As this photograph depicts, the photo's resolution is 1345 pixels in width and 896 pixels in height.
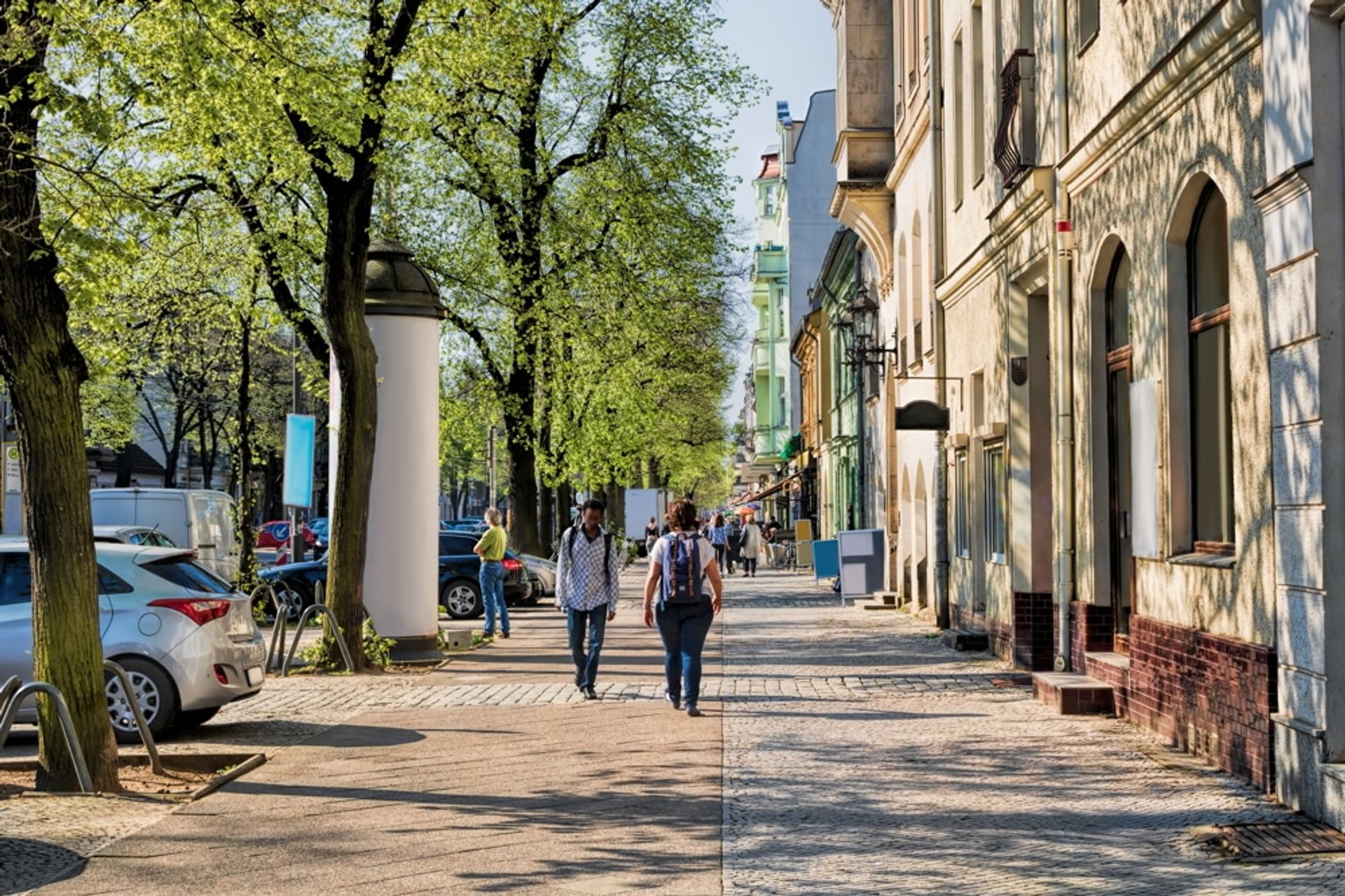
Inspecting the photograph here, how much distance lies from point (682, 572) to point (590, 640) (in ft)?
4.53

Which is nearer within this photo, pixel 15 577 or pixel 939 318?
pixel 15 577

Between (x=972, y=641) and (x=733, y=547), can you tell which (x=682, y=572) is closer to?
(x=972, y=641)

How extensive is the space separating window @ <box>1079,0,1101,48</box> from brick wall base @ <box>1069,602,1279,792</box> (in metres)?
5.04

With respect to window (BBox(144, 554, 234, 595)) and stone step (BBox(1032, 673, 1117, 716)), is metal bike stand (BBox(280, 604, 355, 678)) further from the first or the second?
stone step (BBox(1032, 673, 1117, 716))

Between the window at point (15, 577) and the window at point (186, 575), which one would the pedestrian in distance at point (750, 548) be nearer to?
the window at point (186, 575)

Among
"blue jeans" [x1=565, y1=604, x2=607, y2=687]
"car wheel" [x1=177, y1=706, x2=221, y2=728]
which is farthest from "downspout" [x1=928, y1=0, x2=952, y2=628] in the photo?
"car wheel" [x1=177, y1=706, x2=221, y2=728]

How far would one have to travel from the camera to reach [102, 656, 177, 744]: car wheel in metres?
12.6

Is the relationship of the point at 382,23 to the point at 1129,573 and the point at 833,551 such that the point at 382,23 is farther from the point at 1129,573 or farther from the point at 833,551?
the point at 833,551

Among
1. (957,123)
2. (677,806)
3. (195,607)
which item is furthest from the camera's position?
(957,123)

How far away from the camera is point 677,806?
30.3 feet

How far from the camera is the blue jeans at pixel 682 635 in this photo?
45.3 ft

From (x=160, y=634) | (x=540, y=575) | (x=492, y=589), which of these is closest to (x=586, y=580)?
(x=160, y=634)

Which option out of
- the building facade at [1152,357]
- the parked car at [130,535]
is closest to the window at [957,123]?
the building facade at [1152,357]

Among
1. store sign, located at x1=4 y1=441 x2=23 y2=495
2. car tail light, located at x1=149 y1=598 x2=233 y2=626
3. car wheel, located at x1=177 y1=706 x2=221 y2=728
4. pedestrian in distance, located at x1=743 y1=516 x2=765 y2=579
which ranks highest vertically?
store sign, located at x1=4 y1=441 x2=23 y2=495
